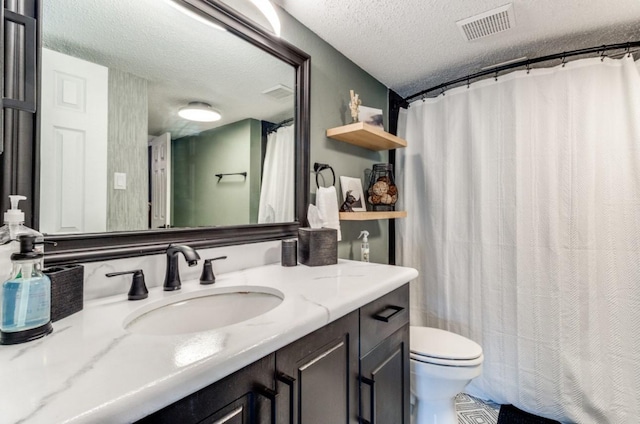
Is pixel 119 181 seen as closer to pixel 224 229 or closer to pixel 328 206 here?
pixel 224 229

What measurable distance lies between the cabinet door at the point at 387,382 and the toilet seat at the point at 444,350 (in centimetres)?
22

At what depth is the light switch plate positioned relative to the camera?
0.91 m

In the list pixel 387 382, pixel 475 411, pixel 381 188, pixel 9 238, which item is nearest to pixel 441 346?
pixel 387 382

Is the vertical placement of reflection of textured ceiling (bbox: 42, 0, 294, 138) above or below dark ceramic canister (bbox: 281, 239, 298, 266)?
above

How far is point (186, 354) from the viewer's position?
0.52 meters

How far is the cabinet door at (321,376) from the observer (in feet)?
2.15

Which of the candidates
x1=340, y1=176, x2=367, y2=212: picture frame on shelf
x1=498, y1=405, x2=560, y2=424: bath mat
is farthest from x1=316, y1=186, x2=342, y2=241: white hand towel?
x1=498, y1=405, x2=560, y2=424: bath mat

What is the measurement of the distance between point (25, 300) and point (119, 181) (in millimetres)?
434

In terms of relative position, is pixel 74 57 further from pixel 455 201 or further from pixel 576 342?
pixel 576 342

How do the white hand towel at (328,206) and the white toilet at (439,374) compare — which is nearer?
the white toilet at (439,374)

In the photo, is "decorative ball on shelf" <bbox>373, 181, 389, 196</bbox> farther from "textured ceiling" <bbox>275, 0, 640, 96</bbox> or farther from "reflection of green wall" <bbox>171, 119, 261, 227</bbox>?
"reflection of green wall" <bbox>171, 119, 261, 227</bbox>

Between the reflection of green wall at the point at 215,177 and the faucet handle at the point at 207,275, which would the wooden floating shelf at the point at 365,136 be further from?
the faucet handle at the point at 207,275

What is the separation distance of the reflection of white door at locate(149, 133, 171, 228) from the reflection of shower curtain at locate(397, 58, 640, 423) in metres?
1.68

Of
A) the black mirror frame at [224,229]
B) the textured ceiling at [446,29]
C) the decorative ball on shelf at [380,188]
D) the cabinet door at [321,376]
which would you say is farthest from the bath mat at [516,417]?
the textured ceiling at [446,29]
